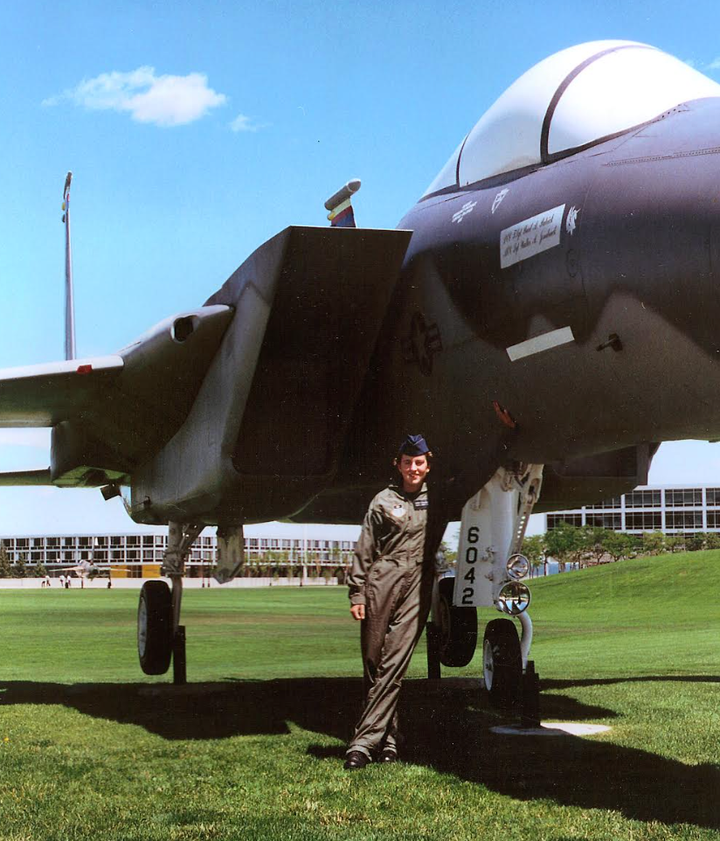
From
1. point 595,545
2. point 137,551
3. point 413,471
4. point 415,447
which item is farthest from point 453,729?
point 137,551

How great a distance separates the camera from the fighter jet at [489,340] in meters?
4.42

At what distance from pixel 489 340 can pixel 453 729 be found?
2.69m

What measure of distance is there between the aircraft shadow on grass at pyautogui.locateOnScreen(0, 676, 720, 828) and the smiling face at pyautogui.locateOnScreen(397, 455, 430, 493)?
143 cm

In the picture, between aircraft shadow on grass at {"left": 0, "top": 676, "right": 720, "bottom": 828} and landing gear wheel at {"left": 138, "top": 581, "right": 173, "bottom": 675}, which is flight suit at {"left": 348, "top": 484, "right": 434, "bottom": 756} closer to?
aircraft shadow on grass at {"left": 0, "top": 676, "right": 720, "bottom": 828}

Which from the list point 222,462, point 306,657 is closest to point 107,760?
point 222,462

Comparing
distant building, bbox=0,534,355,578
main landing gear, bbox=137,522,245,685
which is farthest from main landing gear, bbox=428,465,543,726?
distant building, bbox=0,534,355,578

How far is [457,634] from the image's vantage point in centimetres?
877

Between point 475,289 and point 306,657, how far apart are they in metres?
11.7

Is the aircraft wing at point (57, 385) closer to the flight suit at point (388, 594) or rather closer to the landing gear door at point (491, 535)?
the landing gear door at point (491, 535)

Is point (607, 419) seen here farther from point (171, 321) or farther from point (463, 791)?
point (171, 321)

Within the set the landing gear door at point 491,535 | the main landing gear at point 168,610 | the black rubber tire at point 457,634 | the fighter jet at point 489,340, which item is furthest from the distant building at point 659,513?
the landing gear door at point 491,535

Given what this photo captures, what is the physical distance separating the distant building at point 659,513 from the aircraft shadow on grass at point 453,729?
72.5 meters

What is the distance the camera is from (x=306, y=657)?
52.6 feet

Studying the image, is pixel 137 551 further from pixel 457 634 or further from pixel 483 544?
pixel 483 544
